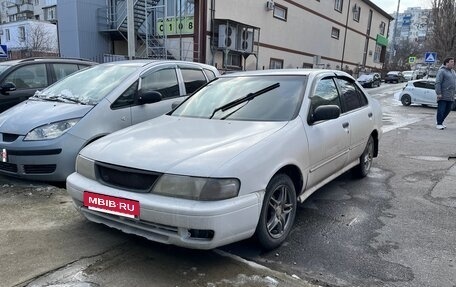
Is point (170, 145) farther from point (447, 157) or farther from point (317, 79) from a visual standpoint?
point (447, 157)

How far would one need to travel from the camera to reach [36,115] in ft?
15.4

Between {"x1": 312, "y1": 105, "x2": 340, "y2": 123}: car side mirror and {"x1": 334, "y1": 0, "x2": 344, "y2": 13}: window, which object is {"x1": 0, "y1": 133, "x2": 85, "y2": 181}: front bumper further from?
{"x1": 334, "y1": 0, "x2": 344, "y2": 13}: window

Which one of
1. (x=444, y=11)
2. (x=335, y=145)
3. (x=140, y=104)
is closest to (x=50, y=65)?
(x=140, y=104)

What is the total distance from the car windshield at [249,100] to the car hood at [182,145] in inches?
7.3

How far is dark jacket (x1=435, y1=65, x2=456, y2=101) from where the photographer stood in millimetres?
9930

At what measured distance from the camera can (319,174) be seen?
4.04m

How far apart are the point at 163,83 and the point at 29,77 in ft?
8.47

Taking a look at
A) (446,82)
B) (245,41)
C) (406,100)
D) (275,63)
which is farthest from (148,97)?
(275,63)

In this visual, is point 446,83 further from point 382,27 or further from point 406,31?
point 406,31

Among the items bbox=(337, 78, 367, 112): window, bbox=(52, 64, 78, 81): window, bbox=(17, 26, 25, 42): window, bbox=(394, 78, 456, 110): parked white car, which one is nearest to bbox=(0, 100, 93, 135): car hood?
bbox=(52, 64, 78, 81): window

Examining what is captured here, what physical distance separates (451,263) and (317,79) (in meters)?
2.17

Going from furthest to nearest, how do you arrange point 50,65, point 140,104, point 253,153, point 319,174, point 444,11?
point 444,11
point 50,65
point 140,104
point 319,174
point 253,153

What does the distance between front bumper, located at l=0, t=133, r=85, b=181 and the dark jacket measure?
9057 mm

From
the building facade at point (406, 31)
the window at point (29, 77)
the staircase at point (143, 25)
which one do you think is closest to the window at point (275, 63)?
the staircase at point (143, 25)
